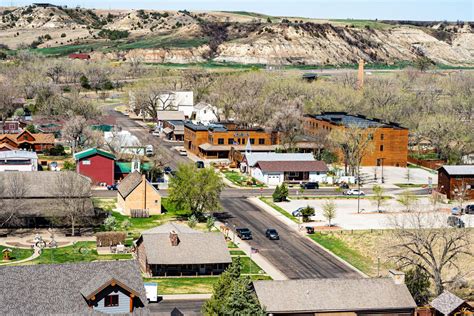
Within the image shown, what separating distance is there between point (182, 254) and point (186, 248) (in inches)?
28.9

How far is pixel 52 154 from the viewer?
116250mm

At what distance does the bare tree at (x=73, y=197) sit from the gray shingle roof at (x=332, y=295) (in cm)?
3015

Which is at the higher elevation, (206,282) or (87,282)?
(87,282)

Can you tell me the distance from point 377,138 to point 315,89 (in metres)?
48.4

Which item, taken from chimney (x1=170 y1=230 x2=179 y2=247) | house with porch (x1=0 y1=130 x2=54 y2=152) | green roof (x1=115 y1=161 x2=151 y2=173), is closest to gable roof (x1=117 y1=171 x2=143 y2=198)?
green roof (x1=115 y1=161 x2=151 y2=173)

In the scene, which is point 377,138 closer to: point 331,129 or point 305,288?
point 331,129

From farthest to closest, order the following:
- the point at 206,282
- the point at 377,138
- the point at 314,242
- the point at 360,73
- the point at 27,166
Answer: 1. the point at 360,73
2. the point at 377,138
3. the point at 27,166
4. the point at 314,242
5. the point at 206,282

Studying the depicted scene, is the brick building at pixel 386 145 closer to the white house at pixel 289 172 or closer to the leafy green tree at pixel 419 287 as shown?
the white house at pixel 289 172

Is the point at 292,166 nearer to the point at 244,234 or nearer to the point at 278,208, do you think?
the point at 278,208

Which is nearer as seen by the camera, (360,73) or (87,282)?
(87,282)

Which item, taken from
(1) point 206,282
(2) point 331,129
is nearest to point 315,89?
(2) point 331,129

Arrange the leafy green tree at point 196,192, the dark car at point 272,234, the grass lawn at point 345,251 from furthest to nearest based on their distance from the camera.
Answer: the leafy green tree at point 196,192, the dark car at point 272,234, the grass lawn at point 345,251

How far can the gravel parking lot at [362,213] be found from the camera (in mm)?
83500

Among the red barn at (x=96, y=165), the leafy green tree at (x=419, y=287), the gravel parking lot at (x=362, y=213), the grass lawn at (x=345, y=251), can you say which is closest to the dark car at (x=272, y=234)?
the grass lawn at (x=345, y=251)
